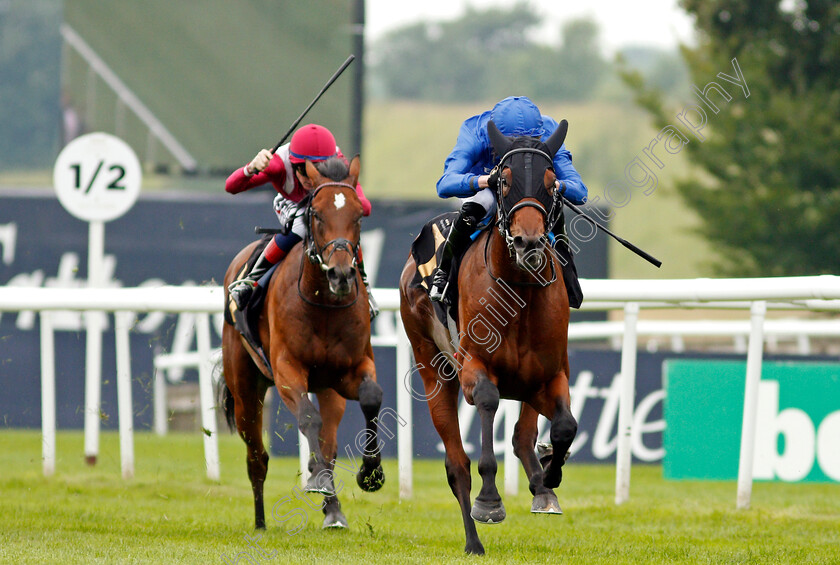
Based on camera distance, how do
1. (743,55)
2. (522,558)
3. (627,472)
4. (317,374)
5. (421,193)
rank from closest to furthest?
(522,558)
(317,374)
(627,472)
(743,55)
(421,193)

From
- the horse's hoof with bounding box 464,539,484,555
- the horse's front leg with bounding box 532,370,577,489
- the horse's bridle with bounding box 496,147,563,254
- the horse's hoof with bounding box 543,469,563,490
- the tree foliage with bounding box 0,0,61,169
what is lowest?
the horse's hoof with bounding box 464,539,484,555

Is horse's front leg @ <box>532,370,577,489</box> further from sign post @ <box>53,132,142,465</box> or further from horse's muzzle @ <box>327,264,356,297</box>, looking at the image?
sign post @ <box>53,132,142,465</box>

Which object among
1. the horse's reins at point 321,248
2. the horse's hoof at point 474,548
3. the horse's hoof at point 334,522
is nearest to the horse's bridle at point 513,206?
the horse's reins at point 321,248

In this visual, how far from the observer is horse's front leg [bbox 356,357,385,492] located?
20.1 ft

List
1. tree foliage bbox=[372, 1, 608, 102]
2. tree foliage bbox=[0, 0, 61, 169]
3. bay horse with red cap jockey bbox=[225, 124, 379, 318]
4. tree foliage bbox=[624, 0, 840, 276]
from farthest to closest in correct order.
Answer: tree foliage bbox=[372, 1, 608, 102]
tree foliage bbox=[0, 0, 61, 169]
tree foliage bbox=[624, 0, 840, 276]
bay horse with red cap jockey bbox=[225, 124, 379, 318]

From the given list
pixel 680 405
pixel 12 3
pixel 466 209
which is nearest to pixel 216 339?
pixel 680 405

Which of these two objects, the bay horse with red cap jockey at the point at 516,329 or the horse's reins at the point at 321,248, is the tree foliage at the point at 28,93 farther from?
the bay horse with red cap jockey at the point at 516,329

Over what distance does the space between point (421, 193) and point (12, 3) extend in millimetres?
21096

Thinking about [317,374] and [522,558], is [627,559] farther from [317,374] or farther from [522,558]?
[317,374]

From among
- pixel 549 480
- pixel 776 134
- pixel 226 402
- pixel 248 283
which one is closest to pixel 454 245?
pixel 549 480

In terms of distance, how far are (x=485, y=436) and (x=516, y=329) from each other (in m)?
0.50

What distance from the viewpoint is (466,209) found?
5766mm

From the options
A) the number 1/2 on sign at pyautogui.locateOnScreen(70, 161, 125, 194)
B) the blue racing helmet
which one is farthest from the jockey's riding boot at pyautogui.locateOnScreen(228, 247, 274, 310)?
the number 1/2 on sign at pyautogui.locateOnScreen(70, 161, 125, 194)

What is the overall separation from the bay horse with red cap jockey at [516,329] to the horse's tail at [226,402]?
86.3 inches
